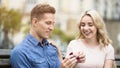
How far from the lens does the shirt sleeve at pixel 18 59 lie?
429 centimetres

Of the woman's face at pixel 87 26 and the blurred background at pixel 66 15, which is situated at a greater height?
the woman's face at pixel 87 26

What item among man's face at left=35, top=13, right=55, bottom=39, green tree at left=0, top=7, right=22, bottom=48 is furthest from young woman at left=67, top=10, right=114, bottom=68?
green tree at left=0, top=7, right=22, bottom=48

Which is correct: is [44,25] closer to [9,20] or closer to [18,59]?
[18,59]

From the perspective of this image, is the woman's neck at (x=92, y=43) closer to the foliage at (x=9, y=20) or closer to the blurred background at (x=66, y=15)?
the foliage at (x=9, y=20)

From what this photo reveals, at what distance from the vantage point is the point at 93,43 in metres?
5.04

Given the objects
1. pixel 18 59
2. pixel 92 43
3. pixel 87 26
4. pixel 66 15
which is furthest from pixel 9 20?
pixel 18 59

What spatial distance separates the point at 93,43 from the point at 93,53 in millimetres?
104

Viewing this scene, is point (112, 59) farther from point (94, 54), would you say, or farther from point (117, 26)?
point (117, 26)

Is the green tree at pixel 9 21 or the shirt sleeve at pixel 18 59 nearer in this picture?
the shirt sleeve at pixel 18 59

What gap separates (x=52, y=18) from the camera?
4.43m

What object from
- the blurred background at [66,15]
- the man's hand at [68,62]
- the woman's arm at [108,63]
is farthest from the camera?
the blurred background at [66,15]

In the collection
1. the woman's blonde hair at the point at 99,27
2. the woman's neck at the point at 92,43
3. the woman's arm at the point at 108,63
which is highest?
the woman's blonde hair at the point at 99,27

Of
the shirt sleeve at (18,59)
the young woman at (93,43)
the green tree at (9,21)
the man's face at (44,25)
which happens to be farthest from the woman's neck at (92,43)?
the green tree at (9,21)

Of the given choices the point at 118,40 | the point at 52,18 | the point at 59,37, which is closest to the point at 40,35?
the point at 52,18
